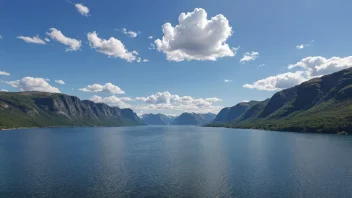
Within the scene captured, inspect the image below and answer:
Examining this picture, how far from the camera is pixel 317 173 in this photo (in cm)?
9519

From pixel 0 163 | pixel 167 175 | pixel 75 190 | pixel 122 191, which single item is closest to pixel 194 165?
pixel 167 175

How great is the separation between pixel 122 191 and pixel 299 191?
1989 inches

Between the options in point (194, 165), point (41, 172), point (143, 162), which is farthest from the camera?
point (143, 162)

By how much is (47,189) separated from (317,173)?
297 ft

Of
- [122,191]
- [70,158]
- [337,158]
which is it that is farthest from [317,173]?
[70,158]

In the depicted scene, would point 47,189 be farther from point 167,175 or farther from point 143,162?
point 143,162

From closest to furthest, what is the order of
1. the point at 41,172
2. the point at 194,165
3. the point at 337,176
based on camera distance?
the point at 337,176
the point at 41,172
the point at 194,165

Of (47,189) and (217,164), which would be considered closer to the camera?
(47,189)

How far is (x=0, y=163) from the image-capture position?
11731cm

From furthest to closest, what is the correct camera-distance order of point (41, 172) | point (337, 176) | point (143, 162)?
point (143, 162), point (41, 172), point (337, 176)

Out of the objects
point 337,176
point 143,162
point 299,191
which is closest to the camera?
point 299,191

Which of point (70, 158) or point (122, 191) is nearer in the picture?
point (122, 191)

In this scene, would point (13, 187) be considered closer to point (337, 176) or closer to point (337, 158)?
point (337, 176)

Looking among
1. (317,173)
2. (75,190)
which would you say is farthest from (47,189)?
(317,173)
